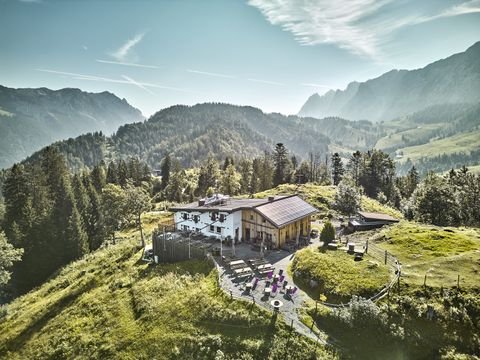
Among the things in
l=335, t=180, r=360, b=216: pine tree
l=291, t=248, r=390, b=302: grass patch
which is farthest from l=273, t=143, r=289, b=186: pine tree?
l=291, t=248, r=390, b=302: grass patch

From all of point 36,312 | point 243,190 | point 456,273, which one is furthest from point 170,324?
point 243,190

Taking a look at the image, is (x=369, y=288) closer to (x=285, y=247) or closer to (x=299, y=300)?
(x=299, y=300)

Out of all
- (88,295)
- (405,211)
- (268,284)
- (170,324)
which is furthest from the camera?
(405,211)

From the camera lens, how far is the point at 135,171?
416 ft

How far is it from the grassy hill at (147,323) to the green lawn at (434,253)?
1493 centimetres

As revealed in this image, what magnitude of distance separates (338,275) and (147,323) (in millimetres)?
19869

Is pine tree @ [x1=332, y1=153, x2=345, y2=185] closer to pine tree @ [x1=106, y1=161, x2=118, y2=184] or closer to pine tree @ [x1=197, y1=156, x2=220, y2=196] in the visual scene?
pine tree @ [x1=197, y1=156, x2=220, y2=196]

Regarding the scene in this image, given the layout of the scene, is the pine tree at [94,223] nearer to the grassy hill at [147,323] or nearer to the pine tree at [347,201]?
the grassy hill at [147,323]

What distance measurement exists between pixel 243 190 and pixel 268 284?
287 ft

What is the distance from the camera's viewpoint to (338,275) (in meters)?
32.0

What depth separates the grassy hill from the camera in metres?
25.2

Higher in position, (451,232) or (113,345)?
(451,232)

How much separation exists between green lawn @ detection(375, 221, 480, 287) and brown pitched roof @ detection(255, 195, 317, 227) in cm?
1202

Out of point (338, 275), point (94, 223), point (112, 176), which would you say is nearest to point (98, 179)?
point (112, 176)
